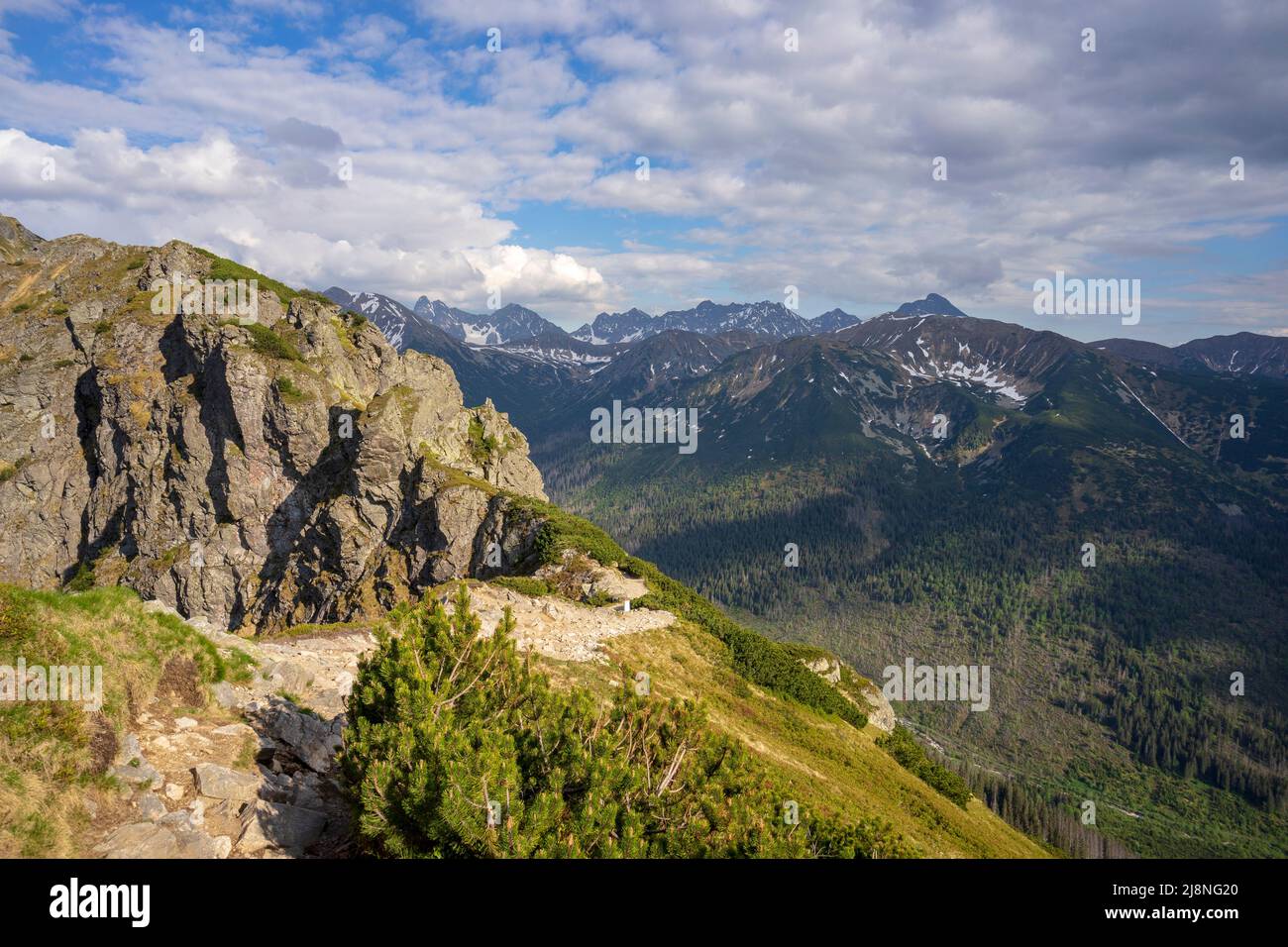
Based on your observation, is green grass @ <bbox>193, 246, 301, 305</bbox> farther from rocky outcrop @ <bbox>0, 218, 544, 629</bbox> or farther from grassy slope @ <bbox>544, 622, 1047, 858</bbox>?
grassy slope @ <bbox>544, 622, 1047, 858</bbox>

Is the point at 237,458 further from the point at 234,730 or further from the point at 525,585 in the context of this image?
the point at 234,730

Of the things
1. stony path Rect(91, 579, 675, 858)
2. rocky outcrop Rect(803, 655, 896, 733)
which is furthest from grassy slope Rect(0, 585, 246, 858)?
rocky outcrop Rect(803, 655, 896, 733)

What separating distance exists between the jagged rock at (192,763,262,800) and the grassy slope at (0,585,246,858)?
5.93 feet

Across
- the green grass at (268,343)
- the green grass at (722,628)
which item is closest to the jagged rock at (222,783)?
the green grass at (722,628)

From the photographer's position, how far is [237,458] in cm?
7712

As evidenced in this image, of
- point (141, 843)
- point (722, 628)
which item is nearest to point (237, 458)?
point (722, 628)

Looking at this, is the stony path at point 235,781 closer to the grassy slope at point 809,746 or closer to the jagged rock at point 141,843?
the jagged rock at point 141,843

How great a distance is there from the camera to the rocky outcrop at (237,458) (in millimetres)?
72562

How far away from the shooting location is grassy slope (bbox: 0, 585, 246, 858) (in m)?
11.5

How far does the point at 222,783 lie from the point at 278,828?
201cm

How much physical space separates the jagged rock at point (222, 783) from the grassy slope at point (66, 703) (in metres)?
1.81
